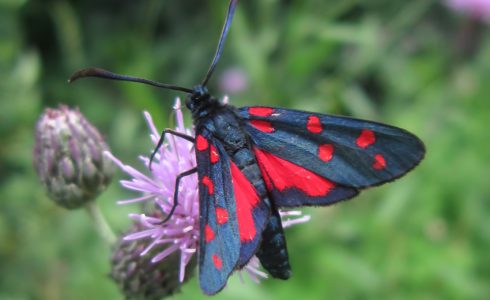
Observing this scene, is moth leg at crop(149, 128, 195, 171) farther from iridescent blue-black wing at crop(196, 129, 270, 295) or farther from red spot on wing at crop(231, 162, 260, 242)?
red spot on wing at crop(231, 162, 260, 242)

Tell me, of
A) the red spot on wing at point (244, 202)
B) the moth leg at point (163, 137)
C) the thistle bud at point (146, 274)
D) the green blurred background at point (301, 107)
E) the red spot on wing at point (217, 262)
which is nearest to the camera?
the red spot on wing at point (217, 262)

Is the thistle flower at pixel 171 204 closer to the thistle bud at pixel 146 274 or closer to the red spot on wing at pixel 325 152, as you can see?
the thistle bud at pixel 146 274

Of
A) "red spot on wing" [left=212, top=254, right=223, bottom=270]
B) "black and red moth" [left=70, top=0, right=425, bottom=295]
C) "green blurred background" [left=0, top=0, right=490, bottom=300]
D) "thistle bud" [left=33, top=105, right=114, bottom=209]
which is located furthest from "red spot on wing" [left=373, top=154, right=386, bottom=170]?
"green blurred background" [left=0, top=0, right=490, bottom=300]

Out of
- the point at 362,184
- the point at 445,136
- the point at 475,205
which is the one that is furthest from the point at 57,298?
the point at 445,136

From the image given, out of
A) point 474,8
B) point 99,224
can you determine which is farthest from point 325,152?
point 474,8

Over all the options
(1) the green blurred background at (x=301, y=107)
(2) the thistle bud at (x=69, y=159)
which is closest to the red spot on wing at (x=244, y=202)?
(2) the thistle bud at (x=69, y=159)

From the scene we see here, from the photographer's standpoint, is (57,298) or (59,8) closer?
(57,298)

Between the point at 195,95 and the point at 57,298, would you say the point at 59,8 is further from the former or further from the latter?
the point at 195,95

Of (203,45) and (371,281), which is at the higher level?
(203,45)
